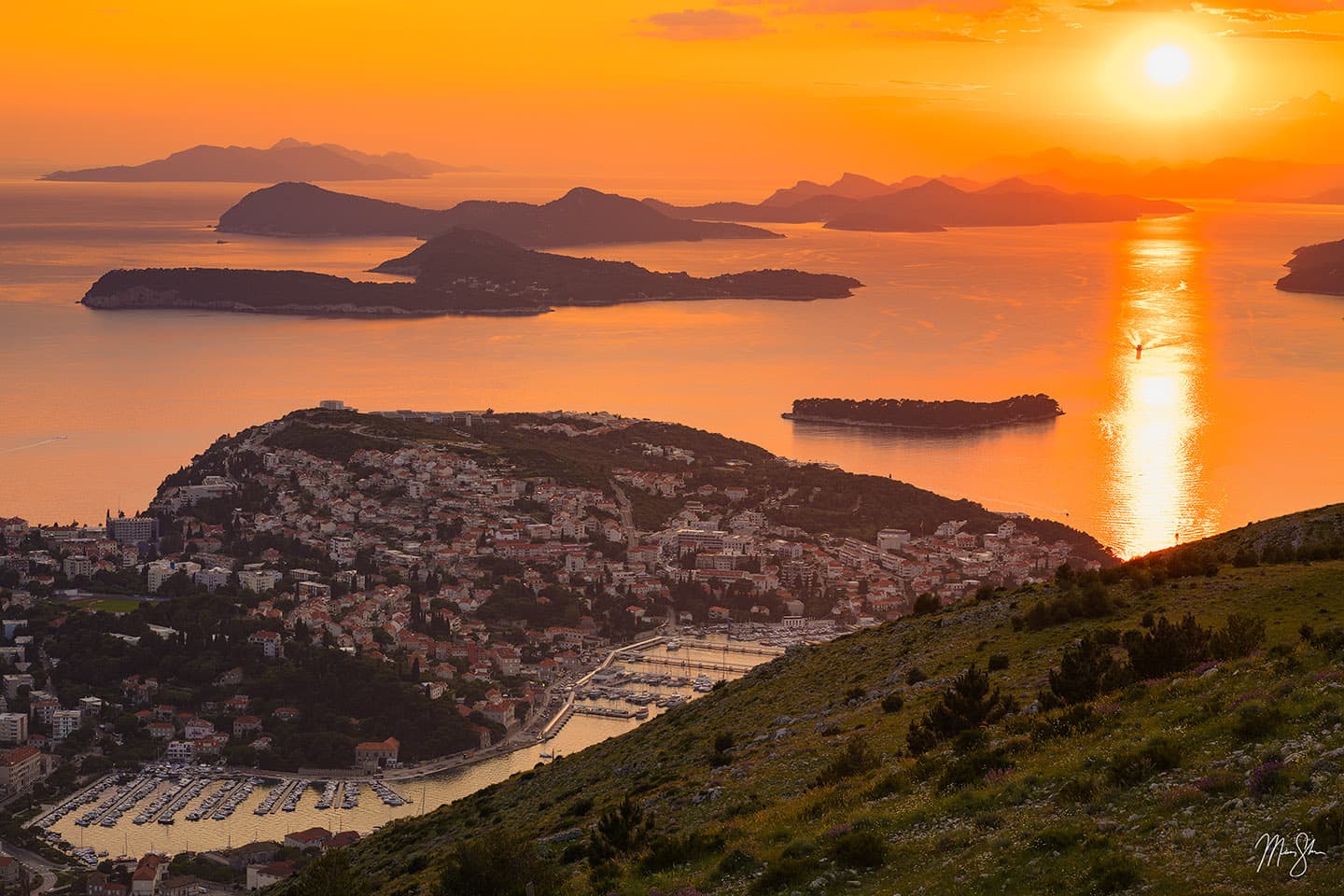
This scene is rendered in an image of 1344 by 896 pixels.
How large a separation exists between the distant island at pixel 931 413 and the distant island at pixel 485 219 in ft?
322

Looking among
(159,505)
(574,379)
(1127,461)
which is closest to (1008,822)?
(159,505)

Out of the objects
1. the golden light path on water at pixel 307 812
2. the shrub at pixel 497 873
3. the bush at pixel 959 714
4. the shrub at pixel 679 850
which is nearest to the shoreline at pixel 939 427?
the golden light path on water at pixel 307 812

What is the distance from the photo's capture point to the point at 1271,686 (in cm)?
787

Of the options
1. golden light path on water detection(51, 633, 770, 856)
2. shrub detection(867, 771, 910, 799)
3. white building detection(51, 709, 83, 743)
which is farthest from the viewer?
white building detection(51, 709, 83, 743)

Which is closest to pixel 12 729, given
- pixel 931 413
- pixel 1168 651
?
pixel 1168 651

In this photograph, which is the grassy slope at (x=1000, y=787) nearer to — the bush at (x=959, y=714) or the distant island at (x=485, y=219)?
the bush at (x=959, y=714)

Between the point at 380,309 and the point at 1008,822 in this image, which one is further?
the point at 380,309

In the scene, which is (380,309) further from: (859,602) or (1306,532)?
(1306,532)

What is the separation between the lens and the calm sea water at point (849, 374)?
5044cm

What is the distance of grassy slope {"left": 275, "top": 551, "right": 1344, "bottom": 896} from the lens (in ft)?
21.1

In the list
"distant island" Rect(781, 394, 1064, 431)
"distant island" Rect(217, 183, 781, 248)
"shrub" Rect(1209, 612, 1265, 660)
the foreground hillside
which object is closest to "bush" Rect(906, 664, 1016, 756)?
the foreground hillside

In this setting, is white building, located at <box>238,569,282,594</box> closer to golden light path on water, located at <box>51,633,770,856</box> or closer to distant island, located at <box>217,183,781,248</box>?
golden light path on water, located at <box>51,633,770,856</box>

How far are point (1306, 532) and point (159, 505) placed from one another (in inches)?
1362

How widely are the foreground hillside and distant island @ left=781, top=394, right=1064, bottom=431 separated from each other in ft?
151
